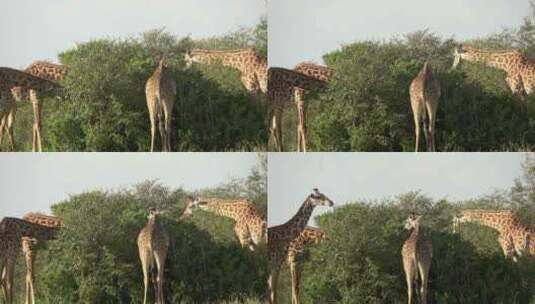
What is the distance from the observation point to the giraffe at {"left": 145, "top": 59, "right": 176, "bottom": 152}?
17.2 feet

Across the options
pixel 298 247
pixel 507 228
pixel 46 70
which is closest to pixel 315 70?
pixel 298 247

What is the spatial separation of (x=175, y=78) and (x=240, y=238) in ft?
3.62

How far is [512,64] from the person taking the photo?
17.3 ft

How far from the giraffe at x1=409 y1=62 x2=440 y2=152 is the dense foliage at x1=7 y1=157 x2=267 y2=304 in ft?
3.49

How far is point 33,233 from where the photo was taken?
5.23 metres

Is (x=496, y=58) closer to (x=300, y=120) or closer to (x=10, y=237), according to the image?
(x=300, y=120)

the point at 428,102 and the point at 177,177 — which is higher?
the point at 428,102

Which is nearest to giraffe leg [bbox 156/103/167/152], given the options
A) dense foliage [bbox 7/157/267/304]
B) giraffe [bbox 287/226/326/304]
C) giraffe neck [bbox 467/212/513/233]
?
dense foliage [bbox 7/157/267/304]

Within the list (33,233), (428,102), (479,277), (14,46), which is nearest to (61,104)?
(14,46)

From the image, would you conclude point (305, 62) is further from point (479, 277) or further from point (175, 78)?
point (479, 277)

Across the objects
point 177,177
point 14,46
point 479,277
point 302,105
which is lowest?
point 479,277

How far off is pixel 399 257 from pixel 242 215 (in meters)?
1.04

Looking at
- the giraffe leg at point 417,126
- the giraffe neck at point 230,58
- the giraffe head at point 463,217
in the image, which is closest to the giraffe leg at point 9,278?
the giraffe neck at point 230,58

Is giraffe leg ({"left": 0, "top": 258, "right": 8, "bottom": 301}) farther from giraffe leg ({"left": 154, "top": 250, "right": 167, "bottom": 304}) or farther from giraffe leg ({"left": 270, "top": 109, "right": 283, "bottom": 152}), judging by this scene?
giraffe leg ({"left": 270, "top": 109, "right": 283, "bottom": 152})
